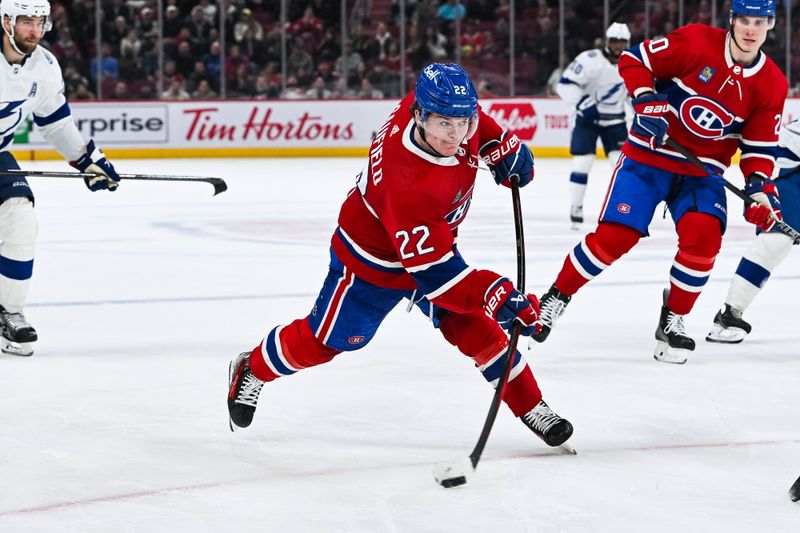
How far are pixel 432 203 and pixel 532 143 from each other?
10.3 metres

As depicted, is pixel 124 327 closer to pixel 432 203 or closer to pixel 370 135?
pixel 432 203

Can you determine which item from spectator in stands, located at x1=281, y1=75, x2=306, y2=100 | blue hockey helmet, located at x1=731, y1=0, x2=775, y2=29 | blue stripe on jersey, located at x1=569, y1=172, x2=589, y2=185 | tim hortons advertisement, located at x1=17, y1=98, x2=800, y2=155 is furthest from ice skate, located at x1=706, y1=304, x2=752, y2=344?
spectator in stands, located at x1=281, y1=75, x2=306, y2=100

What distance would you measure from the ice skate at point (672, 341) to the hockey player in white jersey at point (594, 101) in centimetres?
335

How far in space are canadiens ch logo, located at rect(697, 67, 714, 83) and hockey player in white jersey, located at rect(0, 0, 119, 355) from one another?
1.91 metres

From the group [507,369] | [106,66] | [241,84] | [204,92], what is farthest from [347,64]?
[507,369]

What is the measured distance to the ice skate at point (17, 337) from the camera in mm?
3863

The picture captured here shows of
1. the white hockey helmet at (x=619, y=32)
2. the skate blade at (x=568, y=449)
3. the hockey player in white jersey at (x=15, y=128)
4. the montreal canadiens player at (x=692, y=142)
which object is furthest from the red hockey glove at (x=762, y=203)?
the white hockey helmet at (x=619, y=32)

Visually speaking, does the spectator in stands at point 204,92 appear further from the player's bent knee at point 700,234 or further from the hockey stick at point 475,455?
the hockey stick at point 475,455

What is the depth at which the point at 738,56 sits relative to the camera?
3703mm

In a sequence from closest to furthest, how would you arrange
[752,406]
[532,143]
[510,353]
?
1. [510,353]
2. [752,406]
3. [532,143]

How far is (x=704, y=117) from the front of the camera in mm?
3756

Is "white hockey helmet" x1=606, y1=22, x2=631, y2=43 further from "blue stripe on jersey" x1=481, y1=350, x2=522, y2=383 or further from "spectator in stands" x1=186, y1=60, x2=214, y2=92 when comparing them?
"spectator in stands" x1=186, y1=60, x2=214, y2=92

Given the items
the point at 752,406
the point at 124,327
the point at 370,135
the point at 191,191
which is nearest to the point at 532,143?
the point at 370,135

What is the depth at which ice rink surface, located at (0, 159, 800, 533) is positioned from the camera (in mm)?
2354
